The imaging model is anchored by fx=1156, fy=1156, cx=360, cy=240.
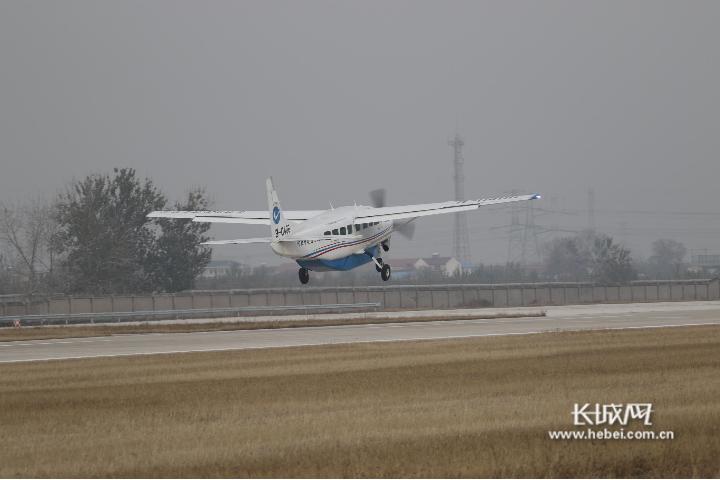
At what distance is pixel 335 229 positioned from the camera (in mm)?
62938

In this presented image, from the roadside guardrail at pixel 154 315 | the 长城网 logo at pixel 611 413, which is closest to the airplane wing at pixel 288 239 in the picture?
the roadside guardrail at pixel 154 315

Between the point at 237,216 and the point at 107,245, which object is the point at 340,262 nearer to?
the point at 237,216

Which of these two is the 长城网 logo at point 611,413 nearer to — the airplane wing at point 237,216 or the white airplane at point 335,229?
the white airplane at point 335,229

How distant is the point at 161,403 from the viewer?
26312 mm

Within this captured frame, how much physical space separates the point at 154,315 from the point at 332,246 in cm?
2092

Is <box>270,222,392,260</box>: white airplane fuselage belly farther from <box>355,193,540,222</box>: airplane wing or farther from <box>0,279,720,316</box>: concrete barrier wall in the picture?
<box>0,279,720,316</box>: concrete barrier wall

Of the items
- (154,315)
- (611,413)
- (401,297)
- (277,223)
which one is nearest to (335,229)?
(277,223)

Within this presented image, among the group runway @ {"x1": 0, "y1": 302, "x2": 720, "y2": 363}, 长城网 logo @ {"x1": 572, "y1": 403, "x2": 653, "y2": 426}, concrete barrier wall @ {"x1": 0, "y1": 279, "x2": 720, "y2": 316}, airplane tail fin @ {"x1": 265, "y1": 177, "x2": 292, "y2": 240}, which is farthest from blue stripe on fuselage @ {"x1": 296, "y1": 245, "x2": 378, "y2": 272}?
长城网 logo @ {"x1": 572, "y1": 403, "x2": 653, "y2": 426}

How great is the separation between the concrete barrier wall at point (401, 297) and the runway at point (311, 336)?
3114 cm

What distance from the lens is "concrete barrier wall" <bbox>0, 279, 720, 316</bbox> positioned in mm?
83250

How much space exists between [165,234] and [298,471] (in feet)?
326

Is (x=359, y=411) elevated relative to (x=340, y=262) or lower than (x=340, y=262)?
lower

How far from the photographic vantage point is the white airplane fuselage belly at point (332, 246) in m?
59.9

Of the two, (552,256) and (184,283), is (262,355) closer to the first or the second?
(184,283)
